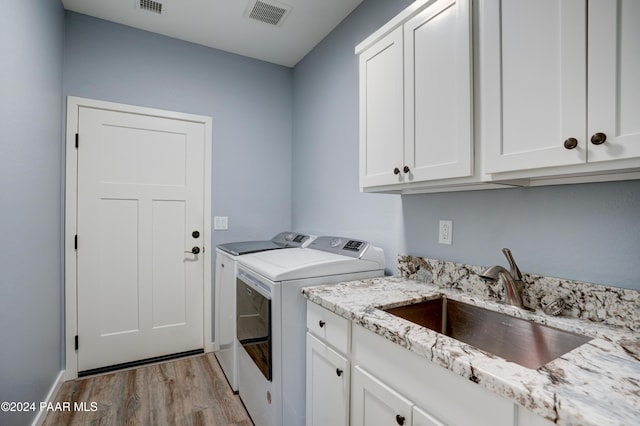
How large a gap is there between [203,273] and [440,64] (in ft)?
8.07

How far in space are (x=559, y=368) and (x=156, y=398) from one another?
7.61 feet

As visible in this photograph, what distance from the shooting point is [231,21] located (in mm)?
2434

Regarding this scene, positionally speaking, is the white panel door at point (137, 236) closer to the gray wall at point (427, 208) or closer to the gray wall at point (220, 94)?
the gray wall at point (220, 94)

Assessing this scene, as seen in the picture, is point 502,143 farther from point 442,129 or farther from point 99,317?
point 99,317

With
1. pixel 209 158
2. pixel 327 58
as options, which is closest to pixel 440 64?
pixel 327 58

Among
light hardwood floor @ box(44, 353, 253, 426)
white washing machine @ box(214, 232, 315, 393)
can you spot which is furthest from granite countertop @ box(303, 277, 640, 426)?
light hardwood floor @ box(44, 353, 253, 426)

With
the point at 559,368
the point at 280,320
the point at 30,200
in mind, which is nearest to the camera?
the point at 559,368

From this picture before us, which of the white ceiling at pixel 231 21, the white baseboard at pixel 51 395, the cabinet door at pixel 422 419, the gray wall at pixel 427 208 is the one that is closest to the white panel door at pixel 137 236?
the white baseboard at pixel 51 395

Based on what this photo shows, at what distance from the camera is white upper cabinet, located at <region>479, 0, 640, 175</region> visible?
78 centimetres

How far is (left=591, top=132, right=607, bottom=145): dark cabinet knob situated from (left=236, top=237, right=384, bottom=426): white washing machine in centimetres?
119

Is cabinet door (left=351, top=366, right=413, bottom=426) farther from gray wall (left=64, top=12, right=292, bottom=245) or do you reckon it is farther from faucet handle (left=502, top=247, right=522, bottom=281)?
gray wall (left=64, top=12, right=292, bottom=245)

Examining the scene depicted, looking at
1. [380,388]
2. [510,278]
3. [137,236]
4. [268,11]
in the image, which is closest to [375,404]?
[380,388]

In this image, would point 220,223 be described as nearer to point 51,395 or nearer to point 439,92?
point 51,395

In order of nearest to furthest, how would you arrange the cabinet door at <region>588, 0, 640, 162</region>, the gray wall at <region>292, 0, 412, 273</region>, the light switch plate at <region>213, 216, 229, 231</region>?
1. the cabinet door at <region>588, 0, 640, 162</region>
2. the gray wall at <region>292, 0, 412, 273</region>
3. the light switch plate at <region>213, 216, 229, 231</region>
